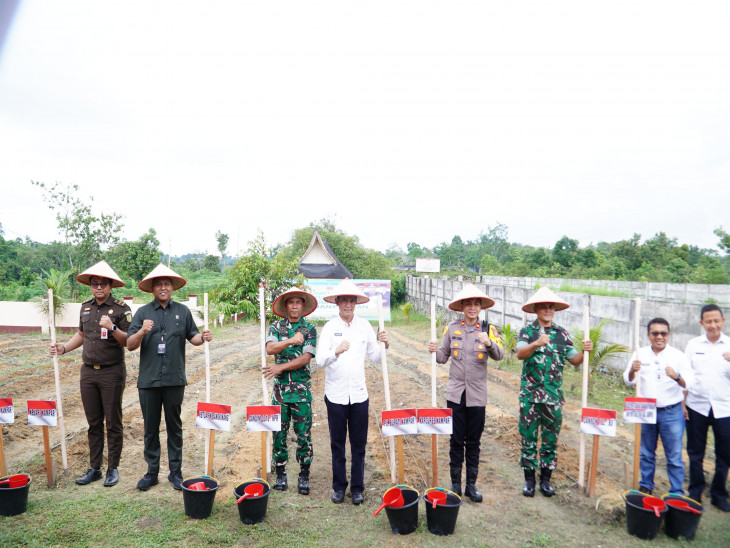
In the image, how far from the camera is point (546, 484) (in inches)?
171

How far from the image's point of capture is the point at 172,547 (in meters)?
3.40

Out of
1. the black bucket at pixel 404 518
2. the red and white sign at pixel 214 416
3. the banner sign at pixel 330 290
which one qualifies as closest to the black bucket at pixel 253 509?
the red and white sign at pixel 214 416

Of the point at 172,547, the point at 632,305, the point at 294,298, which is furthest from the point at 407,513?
the point at 632,305

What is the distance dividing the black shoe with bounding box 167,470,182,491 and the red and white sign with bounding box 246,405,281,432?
1036 mm

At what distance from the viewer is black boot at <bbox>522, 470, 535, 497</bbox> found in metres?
4.32

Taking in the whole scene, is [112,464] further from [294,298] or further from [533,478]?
[533,478]

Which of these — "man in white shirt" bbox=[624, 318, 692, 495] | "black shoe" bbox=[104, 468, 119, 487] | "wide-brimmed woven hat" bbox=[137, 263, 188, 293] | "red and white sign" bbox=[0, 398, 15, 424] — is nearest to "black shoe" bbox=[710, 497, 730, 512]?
"man in white shirt" bbox=[624, 318, 692, 495]

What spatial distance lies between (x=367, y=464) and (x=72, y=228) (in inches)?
813

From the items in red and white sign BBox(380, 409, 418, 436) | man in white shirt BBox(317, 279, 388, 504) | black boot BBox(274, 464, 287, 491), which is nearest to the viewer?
red and white sign BBox(380, 409, 418, 436)

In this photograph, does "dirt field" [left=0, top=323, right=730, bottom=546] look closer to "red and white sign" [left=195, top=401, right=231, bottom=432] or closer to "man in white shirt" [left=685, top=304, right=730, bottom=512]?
"man in white shirt" [left=685, top=304, right=730, bottom=512]

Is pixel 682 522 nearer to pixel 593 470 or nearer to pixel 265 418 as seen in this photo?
pixel 593 470

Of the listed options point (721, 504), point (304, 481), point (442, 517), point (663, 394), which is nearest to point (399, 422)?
point (442, 517)

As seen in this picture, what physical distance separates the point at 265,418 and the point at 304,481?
805mm

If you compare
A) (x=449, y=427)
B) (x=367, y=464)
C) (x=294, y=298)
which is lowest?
(x=367, y=464)
